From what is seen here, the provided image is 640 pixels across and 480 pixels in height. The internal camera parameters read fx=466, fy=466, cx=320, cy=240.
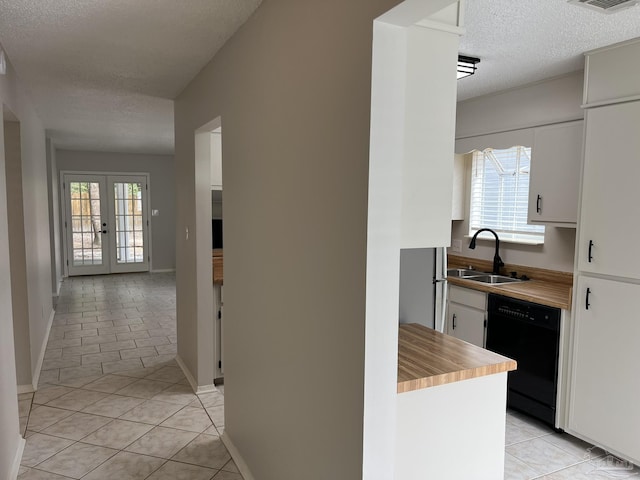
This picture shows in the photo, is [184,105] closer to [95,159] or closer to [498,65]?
[498,65]

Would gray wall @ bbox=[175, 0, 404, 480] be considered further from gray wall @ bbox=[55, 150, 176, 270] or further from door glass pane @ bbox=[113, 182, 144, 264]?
door glass pane @ bbox=[113, 182, 144, 264]

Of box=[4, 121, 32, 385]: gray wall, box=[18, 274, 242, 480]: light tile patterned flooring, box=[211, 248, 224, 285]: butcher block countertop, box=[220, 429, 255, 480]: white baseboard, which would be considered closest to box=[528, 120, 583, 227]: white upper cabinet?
box=[211, 248, 224, 285]: butcher block countertop

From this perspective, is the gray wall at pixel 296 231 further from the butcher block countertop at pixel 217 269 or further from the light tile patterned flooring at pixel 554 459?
the light tile patterned flooring at pixel 554 459

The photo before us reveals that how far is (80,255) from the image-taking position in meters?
9.04

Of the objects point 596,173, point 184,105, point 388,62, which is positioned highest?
point 184,105

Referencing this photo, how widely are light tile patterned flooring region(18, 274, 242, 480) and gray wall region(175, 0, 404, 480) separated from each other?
32 cm

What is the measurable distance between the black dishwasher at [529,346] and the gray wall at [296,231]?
1.93 metres

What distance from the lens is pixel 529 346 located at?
127 inches

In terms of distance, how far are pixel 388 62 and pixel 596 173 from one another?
6.64ft

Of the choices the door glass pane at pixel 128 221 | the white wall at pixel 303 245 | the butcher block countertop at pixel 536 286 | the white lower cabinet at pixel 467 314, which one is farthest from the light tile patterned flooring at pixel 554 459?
the door glass pane at pixel 128 221

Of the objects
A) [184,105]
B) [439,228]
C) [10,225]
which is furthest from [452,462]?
[10,225]

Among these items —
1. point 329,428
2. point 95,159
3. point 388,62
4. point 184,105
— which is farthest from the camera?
point 95,159

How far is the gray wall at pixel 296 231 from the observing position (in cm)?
149

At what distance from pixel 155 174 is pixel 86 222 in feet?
5.23
